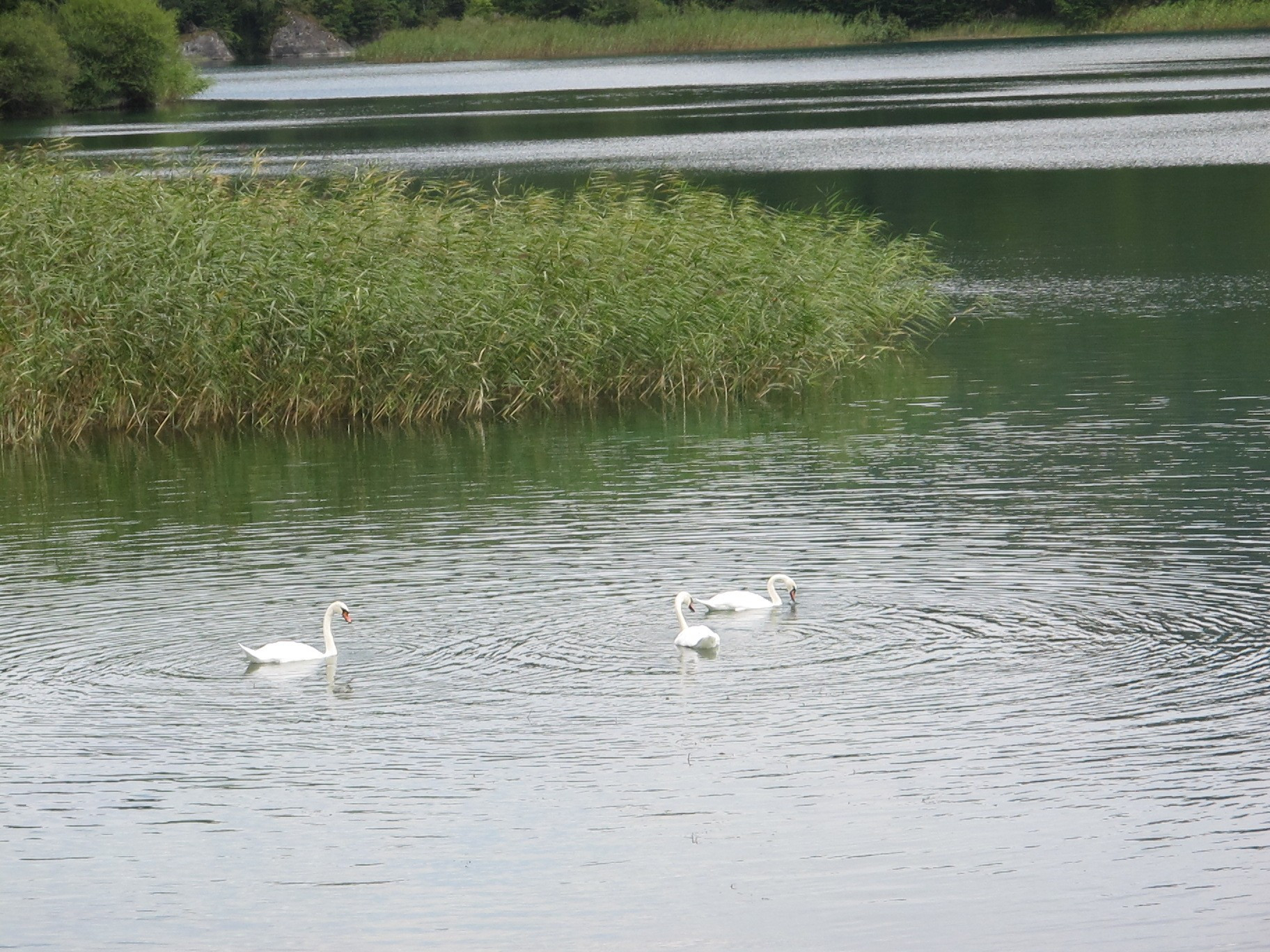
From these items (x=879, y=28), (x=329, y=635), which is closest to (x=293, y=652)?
(x=329, y=635)

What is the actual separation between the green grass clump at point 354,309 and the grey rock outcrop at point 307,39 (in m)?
111

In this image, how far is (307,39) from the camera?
12812cm

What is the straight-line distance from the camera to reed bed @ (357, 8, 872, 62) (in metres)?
92.4

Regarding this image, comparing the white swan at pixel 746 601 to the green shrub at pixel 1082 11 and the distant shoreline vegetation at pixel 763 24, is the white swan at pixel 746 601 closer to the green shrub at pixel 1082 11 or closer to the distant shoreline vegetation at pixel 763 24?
the distant shoreline vegetation at pixel 763 24

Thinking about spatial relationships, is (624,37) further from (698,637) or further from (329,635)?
(698,637)

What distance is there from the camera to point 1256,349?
20.1m

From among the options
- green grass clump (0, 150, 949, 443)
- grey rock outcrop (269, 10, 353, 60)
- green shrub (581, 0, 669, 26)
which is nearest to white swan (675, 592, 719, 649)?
green grass clump (0, 150, 949, 443)

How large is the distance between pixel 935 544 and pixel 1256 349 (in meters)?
9.01

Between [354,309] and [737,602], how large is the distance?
839 cm

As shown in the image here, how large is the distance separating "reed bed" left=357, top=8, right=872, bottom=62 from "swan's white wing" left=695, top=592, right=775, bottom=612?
83847 mm

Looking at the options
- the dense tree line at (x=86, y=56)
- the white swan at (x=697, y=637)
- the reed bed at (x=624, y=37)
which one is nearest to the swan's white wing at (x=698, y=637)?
the white swan at (x=697, y=637)

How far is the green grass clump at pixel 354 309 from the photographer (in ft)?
59.8

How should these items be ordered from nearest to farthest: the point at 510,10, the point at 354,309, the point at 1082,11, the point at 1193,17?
the point at 354,309
the point at 1193,17
the point at 1082,11
the point at 510,10

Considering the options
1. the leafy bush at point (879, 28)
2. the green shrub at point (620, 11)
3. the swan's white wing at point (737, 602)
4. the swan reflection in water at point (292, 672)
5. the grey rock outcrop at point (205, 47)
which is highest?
the green shrub at point (620, 11)
